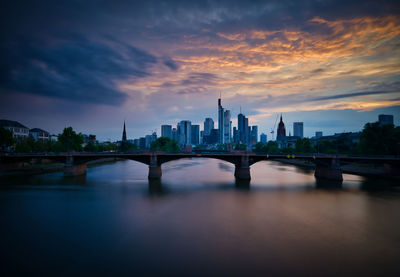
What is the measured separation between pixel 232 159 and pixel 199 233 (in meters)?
38.0

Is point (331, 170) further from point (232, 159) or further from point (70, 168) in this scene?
point (70, 168)

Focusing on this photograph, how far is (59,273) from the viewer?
49.2ft

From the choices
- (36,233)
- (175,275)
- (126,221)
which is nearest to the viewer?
(175,275)

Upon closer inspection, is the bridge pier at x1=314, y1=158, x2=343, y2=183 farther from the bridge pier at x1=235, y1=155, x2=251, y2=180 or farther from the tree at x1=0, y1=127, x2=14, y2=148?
the tree at x1=0, y1=127, x2=14, y2=148

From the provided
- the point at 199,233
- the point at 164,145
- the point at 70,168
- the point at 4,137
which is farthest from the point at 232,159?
the point at 164,145

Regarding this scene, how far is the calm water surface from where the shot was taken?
628 inches

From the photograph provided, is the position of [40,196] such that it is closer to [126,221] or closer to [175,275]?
[126,221]

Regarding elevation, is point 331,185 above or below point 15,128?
below

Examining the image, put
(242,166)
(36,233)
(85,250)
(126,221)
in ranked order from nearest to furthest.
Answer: (85,250) → (36,233) → (126,221) → (242,166)

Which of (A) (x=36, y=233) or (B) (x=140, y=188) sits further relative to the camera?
(B) (x=140, y=188)

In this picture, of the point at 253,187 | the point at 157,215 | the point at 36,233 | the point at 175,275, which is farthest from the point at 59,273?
the point at 253,187

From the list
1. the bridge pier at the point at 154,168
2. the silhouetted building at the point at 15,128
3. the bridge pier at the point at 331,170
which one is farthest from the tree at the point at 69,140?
the bridge pier at the point at 331,170

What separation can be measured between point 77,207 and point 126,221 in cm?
1089

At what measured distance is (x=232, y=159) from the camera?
58781 mm
